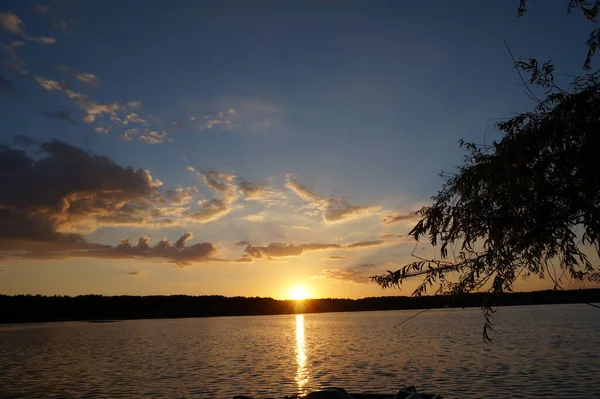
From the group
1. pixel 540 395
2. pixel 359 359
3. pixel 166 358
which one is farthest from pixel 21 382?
pixel 540 395

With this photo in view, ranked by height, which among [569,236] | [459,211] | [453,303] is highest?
[459,211]

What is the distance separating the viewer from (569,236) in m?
11.9

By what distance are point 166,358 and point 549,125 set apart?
63.5 meters

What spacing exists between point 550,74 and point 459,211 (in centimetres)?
381

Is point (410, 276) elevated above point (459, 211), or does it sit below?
below

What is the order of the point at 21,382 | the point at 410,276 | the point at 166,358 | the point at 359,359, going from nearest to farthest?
the point at 410,276 < the point at 21,382 < the point at 359,359 < the point at 166,358

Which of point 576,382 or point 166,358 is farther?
point 166,358

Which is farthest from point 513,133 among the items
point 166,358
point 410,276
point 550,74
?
point 166,358

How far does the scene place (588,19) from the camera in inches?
425

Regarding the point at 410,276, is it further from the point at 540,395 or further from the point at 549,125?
the point at 540,395

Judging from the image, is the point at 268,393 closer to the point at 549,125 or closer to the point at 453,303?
the point at 453,303

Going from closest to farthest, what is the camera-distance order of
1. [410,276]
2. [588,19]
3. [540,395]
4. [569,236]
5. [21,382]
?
[588,19] < [569,236] < [410,276] < [540,395] < [21,382]

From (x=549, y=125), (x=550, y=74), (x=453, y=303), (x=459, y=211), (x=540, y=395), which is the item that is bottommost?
(x=540, y=395)

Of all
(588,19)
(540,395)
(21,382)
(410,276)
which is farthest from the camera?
(21,382)
